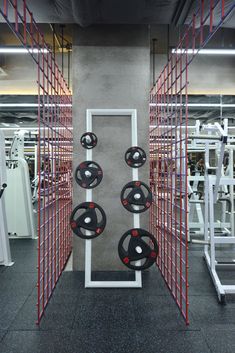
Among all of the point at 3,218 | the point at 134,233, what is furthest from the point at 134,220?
the point at 3,218

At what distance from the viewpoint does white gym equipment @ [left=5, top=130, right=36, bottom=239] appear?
5523 millimetres

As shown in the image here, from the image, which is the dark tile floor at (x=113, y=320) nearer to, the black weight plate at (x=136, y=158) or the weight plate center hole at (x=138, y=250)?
the weight plate center hole at (x=138, y=250)

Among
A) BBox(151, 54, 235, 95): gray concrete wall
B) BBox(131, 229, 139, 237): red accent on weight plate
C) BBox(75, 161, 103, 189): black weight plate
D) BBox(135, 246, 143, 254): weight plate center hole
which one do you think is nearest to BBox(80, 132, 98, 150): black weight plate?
BBox(75, 161, 103, 189): black weight plate

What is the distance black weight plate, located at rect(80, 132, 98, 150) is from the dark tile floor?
4.92 ft

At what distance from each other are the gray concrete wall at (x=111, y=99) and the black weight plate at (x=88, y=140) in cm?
28

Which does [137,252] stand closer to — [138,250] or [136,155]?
[138,250]

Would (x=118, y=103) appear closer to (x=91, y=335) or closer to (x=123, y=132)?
(x=123, y=132)

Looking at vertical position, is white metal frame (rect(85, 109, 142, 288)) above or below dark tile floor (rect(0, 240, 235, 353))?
above

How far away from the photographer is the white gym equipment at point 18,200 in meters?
5.52

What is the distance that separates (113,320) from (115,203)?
55.1 inches

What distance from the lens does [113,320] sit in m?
2.61

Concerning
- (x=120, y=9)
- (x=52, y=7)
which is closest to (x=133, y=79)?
(x=120, y=9)

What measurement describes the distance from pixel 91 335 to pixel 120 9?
2.84 m

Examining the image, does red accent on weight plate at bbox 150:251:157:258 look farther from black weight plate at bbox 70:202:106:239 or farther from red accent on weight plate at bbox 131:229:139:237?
black weight plate at bbox 70:202:106:239
